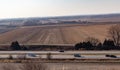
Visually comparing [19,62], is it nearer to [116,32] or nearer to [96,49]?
[96,49]

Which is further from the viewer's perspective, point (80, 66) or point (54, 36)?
point (54, 36)

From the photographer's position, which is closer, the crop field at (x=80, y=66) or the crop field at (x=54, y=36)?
the crop field at (x=80, y=66)

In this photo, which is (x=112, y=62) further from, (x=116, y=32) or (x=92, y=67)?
(x=116, y=32)

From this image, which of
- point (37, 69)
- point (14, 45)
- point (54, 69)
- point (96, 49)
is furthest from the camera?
point (14, 45)

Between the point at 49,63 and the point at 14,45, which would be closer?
the point at 49,63

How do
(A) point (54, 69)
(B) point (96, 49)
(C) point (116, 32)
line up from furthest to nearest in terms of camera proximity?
(C) point (116, 32) → (B) point (96, 49) → (A) point (54, 69)

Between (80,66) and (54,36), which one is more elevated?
(54,36)

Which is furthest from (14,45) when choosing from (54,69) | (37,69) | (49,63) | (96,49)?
(37,69)

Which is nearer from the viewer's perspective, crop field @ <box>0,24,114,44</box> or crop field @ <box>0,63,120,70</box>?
crop field @ <box>0,63,120,70</box>

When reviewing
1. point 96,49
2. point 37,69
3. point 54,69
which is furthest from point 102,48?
point 37,69
